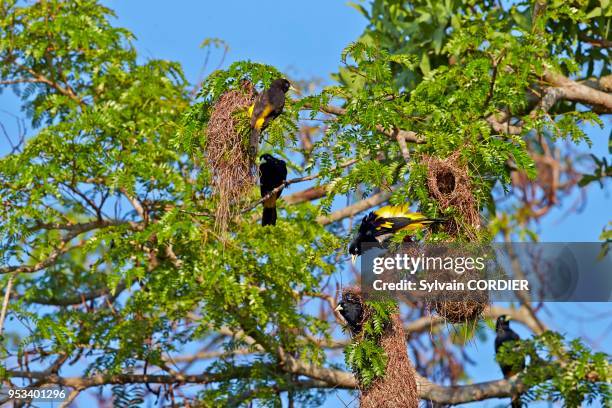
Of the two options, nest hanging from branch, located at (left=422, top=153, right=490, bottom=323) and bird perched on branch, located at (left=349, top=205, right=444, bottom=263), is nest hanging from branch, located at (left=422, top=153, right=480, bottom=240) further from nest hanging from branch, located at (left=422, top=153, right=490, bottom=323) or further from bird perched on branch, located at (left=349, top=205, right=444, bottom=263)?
bird perched on branch, located at (left=349, top=205, right=444, bottom=263)

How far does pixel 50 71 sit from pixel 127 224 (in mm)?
1855

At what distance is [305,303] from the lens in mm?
8672

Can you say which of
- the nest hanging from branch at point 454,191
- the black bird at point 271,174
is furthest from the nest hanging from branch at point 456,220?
the black bird at point 271,174

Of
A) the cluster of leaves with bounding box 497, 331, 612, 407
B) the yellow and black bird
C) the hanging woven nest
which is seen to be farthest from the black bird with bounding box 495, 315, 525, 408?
the yellow and black bird

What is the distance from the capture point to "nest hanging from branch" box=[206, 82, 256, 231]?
20.0 ft

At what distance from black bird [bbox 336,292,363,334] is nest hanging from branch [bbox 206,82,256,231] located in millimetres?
819

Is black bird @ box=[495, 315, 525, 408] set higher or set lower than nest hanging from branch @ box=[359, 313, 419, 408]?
higher

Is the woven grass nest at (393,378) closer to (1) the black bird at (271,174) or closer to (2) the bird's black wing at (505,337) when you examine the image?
(1) the black bird at (271,174)

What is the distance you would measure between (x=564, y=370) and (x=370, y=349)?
1.48m

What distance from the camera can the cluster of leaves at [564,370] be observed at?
6480 millimetres

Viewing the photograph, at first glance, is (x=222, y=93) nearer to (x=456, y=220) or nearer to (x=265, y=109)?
(x=265, y=109)

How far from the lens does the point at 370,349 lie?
586cm

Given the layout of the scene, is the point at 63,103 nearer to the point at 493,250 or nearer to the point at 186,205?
the point at 186,205

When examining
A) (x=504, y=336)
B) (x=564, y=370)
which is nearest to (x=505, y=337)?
(x=504, y=336)
